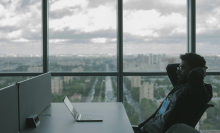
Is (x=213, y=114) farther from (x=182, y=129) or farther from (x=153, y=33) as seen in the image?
(x=182, y=129)

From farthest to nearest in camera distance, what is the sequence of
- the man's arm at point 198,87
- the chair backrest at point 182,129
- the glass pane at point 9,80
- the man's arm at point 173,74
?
1. the glass pane at point 9,80
2. the man's arm at point 173,74
3. the man's arm at point 198,87
4. the chair backrest at point 182,129

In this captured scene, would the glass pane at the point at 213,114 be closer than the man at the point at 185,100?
No

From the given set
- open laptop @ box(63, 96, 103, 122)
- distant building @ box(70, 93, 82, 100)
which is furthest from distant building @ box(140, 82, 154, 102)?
open laptop @ box(63, 96, 103, 122)

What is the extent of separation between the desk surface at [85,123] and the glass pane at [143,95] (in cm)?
108

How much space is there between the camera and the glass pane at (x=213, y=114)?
332cm

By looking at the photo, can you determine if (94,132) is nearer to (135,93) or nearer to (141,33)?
(135,93)

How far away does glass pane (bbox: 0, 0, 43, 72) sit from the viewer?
3240mm

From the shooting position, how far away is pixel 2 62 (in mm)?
3238

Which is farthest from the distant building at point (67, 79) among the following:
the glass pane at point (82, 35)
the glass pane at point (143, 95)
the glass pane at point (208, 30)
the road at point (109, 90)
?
the glass pane at point (208, 30)

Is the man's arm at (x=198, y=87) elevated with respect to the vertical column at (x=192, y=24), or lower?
lower

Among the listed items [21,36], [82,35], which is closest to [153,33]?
[82,35]

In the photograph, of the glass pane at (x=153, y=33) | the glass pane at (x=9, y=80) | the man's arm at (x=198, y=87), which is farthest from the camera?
the glass pane at (x=153, y=33)

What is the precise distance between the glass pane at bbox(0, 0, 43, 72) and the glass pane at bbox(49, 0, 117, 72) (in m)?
0.24

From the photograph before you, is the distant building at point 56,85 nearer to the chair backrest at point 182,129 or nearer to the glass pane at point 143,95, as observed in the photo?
the glass pane at point 143,95
